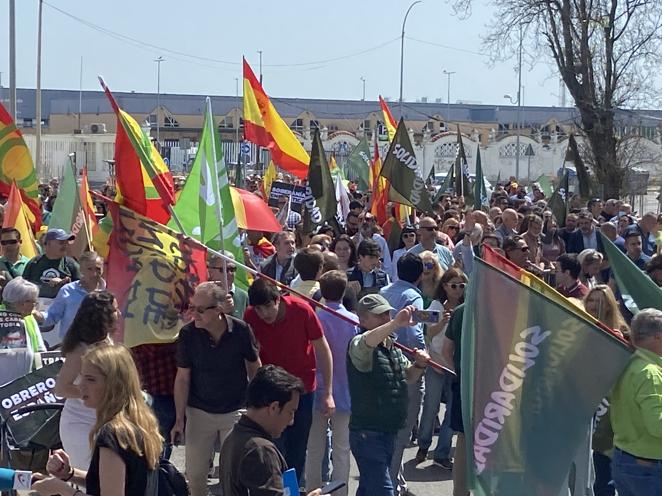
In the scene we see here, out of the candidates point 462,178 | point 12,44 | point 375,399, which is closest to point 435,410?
point 375,399

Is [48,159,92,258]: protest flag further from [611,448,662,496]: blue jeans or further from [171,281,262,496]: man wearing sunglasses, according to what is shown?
[611,448,662,496]: blue jeans

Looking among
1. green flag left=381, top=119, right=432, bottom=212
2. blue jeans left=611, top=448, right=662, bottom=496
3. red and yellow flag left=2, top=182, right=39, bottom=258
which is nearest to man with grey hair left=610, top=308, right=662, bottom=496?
blue jeans left=611, top=448, right=662, bottom=496

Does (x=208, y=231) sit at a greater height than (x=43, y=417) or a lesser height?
greater

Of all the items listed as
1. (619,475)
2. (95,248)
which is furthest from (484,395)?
(95,248)

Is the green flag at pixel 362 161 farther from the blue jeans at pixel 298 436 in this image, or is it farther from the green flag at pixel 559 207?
the blue jeans at pixel 298 436

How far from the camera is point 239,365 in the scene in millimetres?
6660

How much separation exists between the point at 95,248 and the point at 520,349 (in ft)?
23.0

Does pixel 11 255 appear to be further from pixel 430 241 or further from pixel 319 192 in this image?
pixel 319 192

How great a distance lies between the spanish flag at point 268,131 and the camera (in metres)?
15.5

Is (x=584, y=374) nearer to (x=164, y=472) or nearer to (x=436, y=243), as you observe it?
(x=164, y=472)

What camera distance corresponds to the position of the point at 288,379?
4.70m

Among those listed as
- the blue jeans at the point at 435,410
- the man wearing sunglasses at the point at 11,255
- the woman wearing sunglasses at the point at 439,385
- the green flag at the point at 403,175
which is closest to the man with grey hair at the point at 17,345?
the woman wearing sunglasses at the point at 439,385

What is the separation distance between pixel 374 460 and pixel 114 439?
2.60 metres

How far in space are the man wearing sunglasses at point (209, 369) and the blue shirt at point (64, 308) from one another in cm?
171
